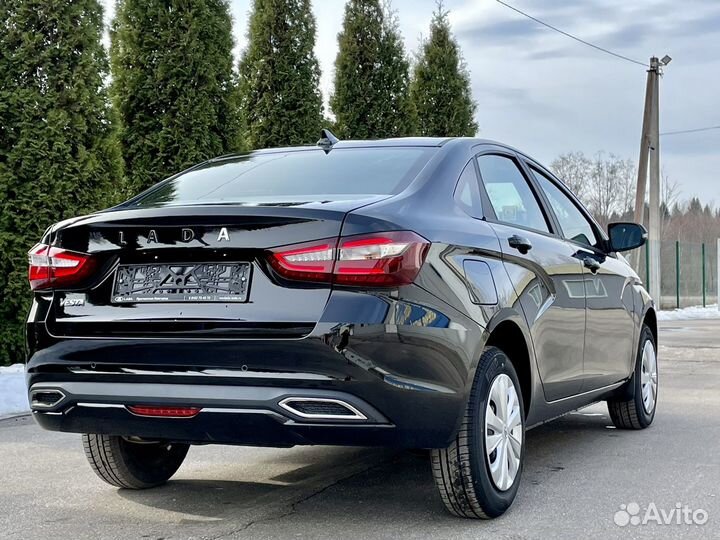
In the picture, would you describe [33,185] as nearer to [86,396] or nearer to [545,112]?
[86,396]

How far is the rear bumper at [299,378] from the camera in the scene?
3619mm

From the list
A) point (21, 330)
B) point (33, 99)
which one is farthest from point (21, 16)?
point (21, 330)

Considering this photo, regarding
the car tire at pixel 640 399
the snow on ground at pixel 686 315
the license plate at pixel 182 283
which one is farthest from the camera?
the snow on ground at pixel 686 315

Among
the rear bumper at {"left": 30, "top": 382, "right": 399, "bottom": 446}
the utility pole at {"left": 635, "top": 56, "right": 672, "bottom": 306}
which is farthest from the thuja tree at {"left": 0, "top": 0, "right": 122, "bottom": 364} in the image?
the utility pole at {"left": 635, "top": 56, "right": 672, "bottom": 306}

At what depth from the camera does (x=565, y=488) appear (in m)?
4.79

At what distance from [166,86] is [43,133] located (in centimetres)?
252

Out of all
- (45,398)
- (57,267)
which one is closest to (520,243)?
(57,267)

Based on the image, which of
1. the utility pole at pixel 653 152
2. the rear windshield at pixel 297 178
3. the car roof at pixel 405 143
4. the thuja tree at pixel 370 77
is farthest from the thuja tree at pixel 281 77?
the utility pole at pixel 653 152

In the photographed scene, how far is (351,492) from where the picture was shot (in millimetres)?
4766

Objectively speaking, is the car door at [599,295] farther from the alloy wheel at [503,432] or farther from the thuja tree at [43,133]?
the thuja tree at [43,133]

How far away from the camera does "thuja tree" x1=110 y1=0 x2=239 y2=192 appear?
1256 centimetres

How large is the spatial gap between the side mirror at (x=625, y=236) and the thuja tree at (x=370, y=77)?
1272 centimetres

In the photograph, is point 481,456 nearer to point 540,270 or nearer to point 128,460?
point 540,270

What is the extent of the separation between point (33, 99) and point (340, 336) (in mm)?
7872
